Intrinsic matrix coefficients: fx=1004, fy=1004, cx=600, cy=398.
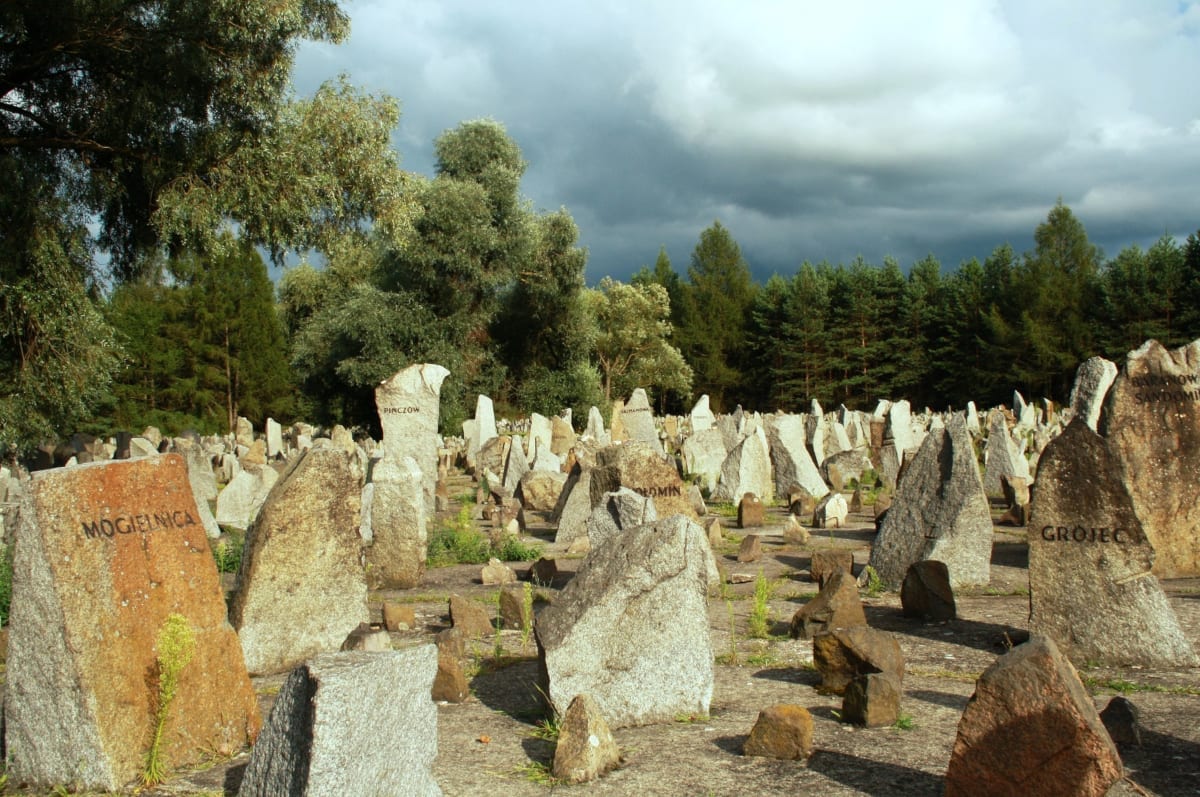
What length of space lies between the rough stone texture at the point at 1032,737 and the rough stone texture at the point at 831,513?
27.2ft

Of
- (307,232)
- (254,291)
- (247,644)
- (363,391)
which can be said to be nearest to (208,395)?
(254,291)

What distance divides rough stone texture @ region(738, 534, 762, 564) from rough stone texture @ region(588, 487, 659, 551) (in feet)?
5.90

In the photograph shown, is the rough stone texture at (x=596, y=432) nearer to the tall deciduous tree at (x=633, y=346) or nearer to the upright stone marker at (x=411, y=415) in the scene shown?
the upright stone marker at (x=411, y=415)

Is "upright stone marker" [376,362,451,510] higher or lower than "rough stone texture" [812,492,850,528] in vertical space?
higher

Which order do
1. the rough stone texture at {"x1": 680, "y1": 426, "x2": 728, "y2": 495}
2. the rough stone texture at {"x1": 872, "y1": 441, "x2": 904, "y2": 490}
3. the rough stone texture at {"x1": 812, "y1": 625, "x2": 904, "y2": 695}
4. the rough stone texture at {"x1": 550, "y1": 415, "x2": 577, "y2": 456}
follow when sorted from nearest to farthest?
the rough stone texture at {"x1": 812, "y1": 625, "x2": 904, "y2": 695} < the rough stone texture at {"x1": 872, "y1": 441, "x2": 904, "y2": 490} < the rough stone texture at {"x1": 680, "y1": 426, "x2": 728, "y2": 495} < the rough stone texture at {"x1": 550, "y1": 415, "x2": 577, "y2": 456}

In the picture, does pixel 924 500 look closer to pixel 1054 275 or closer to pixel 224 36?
pixel 224 36

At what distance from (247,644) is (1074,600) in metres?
4.74

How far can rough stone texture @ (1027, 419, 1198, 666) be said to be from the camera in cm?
545

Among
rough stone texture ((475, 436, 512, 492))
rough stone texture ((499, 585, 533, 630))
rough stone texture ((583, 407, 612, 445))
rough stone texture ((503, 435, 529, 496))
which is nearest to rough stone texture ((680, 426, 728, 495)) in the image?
rough stone texture ((583, 407, 612, 445))

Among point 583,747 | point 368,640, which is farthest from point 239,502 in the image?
point 583,747

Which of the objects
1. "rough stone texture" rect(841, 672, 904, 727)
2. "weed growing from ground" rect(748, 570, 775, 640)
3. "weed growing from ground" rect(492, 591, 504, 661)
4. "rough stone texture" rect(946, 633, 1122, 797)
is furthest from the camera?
"weed growing from ground" rect(748, 570, 775, 640)

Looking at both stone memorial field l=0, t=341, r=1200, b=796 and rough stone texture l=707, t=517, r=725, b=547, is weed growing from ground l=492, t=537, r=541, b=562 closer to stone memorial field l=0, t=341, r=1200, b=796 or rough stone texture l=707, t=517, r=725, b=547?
rough stone texture l=707, t=517, r=725, b=547

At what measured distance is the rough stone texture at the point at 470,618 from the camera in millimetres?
6410

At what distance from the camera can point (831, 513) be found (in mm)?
11891
